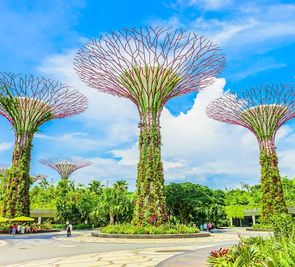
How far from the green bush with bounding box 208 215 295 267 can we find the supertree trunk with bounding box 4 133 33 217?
2348 cm

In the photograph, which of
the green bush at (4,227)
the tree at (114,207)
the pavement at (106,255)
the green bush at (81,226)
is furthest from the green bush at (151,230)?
the green bush at (81,226)

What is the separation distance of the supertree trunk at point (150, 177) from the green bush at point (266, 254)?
12153 mm

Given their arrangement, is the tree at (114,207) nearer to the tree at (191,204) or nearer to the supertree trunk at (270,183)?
the tree at (191,204)

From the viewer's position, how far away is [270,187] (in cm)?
2719

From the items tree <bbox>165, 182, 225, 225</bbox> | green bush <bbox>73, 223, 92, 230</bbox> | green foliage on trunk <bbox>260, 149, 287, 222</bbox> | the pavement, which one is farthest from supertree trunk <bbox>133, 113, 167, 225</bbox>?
green bush <bbox>73, 223, 92, 230</bbox>

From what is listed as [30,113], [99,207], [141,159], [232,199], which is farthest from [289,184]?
[30,113]

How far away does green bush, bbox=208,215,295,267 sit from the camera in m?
4.56

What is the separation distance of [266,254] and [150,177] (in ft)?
52.8

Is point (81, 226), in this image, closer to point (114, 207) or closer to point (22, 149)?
point (114, 207)

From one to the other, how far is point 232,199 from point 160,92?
3345cm

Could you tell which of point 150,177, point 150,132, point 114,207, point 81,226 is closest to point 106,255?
point 150,177

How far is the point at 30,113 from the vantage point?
28125mm

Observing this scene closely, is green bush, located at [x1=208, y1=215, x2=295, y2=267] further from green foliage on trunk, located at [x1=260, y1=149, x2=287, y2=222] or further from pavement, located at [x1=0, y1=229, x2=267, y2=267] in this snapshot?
green foliage on trunk, located at [x1=260, y1=149, x2=287, y2=222]

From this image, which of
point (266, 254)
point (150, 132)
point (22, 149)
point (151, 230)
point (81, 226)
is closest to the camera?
point (266, 254)
